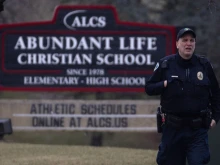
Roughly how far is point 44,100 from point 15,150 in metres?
2.19

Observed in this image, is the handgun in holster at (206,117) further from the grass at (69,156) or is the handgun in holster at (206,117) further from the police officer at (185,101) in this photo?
the grass at (69,156)

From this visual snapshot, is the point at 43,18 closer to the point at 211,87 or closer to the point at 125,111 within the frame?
the point at 125,111

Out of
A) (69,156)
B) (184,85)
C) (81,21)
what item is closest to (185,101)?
(184,85)

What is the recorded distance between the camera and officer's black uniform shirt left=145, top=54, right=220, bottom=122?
6938mm

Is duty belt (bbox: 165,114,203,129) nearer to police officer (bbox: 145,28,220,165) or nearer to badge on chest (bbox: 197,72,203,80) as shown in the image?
police officer (bbox: 145,28,220,165)

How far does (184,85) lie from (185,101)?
0.15 m

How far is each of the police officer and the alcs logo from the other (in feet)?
24.0

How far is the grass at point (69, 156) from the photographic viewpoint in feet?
36.4

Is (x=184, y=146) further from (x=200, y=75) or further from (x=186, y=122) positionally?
(x=200, y=75)

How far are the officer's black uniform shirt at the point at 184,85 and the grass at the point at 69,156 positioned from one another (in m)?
4.11

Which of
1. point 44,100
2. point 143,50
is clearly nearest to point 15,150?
point 44,100

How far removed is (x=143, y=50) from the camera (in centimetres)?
1430

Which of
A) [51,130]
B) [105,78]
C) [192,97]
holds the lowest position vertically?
[51,130]

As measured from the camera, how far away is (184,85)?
22.8ft
